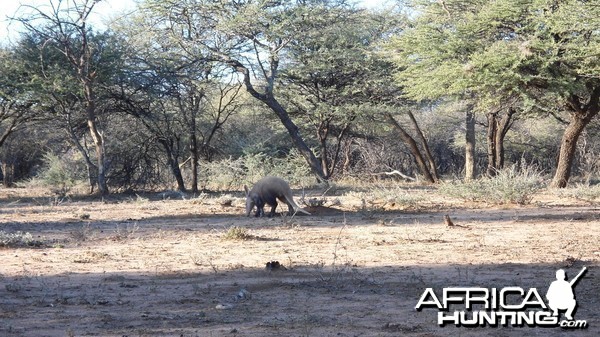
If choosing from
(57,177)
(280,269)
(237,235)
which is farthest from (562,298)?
(57,177)

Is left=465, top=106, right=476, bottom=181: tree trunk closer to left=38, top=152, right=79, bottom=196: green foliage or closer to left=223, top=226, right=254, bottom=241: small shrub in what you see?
left=38, top=152, right=79, bottom=196: green foliage

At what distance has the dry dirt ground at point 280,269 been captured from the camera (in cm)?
591

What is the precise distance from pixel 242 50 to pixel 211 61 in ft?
3.57

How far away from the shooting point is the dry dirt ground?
591 centimetres

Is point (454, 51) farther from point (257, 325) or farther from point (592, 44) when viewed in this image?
point (257, 325)

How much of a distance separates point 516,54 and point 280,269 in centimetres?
1113

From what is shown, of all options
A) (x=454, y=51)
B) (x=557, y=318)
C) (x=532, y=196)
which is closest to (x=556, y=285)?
(x=557, y=318)

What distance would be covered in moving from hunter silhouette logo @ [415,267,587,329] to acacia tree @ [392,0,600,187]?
1019 cm

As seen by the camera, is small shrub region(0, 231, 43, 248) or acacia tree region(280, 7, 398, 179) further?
acacia tree region(280, 7, 398, 179)

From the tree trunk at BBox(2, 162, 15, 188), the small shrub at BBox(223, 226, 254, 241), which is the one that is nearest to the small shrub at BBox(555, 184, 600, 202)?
the small shrub at BBox(223, 226, 254, 241)

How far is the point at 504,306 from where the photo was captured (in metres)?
6.13

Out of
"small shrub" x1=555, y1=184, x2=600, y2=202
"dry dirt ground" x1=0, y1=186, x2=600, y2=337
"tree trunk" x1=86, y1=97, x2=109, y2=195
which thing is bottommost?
"dry dirt ground" x1=0, y1=186, x2=600, y2=337

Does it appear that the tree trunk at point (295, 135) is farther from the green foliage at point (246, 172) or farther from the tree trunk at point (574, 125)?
the tree trunk at point (574, 125)

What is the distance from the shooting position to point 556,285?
660cm
